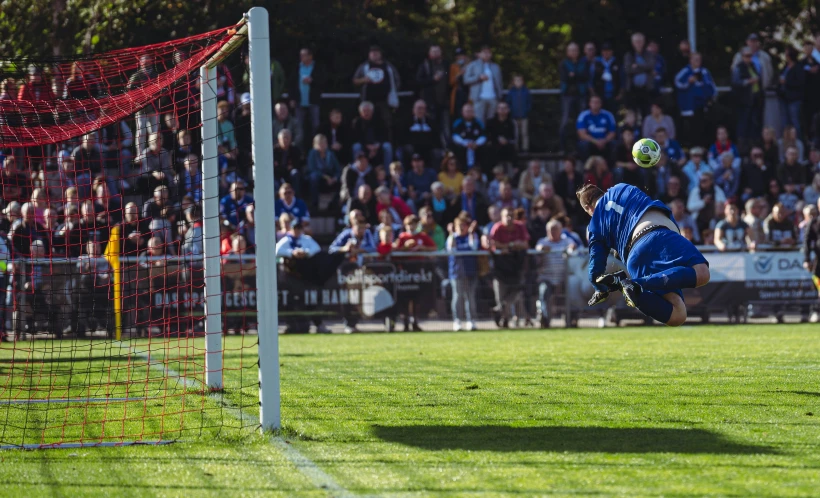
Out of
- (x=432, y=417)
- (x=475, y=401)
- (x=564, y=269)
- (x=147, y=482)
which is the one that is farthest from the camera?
(x=564, y=269)

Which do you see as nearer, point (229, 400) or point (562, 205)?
point (229, 400)

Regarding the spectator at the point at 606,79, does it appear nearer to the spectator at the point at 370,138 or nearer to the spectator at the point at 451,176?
the spectator at the point at 451,176

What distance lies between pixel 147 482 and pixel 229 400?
3.12m

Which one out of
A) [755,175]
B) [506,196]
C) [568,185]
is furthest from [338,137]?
[755,175]

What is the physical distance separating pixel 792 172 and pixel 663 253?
1413cm

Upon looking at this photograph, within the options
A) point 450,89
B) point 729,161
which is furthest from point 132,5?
point 729,161

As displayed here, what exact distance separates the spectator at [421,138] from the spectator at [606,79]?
3.44m

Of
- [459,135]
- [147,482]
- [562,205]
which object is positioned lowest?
[147,482]

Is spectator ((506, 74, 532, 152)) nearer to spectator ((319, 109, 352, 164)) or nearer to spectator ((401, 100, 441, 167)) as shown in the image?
spectator ((401, 100, 441, 167))

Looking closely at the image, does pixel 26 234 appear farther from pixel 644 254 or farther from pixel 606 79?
pixel 606 79

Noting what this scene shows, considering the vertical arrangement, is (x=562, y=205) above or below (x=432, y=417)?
above

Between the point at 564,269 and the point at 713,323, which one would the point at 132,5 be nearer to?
the point at 564,269

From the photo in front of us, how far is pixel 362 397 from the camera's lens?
8930mm

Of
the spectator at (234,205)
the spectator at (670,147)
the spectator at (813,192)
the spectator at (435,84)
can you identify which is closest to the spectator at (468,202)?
the spectator at (435,84)
